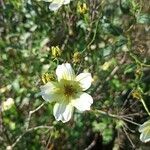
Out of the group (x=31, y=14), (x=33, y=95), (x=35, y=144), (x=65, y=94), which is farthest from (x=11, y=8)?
(x=65, y=94)

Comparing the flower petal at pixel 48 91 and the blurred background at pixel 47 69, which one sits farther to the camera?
the blurred background at pixel 47 69

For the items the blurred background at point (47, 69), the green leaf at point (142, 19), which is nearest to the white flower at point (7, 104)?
the blurred background at point (47, 69)

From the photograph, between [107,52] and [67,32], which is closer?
[107,52]

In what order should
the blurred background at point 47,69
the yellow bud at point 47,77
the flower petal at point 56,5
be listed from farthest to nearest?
the blurred background at point 47,69
the flower petal at point 56,5
the yellow bud at point 47,77

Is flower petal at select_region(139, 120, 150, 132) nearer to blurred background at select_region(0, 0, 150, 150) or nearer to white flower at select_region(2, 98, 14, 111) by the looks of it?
blurred background at select_region(0, 0, 150, 150)

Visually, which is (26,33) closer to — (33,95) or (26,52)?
(26,52)

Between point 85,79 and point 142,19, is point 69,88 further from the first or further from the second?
point 142,19

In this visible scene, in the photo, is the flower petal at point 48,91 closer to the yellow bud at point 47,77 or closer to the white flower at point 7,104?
the yellow bud at point 47,77
